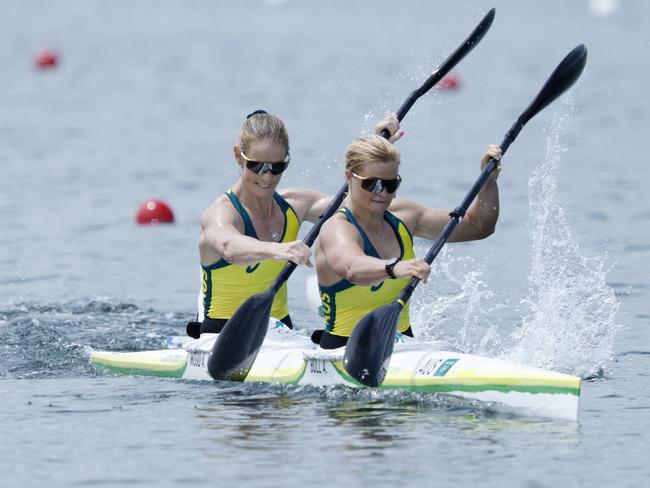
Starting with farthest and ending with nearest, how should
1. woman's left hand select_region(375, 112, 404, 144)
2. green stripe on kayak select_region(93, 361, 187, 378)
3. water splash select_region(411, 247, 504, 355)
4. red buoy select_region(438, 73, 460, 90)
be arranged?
red buoy select_region(438, 73, 460, 90)
water splash select_region(411, 247, 504, 355)
green stripe on kayak select_region(93, 361, 187, 378)
woman's left hand select_region(375, 112, 404, 144)

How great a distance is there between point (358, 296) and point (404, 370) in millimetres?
561

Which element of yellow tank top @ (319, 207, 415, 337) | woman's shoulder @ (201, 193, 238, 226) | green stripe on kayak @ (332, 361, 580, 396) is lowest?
green stripe on kayak @ (332, 361, 580, 396)

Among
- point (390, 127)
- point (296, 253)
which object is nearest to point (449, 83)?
point (390, 127)

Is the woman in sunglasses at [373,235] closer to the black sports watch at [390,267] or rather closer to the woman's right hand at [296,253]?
the black sports watch at [390,267]

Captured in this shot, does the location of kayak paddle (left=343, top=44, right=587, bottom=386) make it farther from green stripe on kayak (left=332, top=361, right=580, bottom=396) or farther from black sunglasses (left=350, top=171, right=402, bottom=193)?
black sunglasses (left=350, top=171, right=402, bottom=193)

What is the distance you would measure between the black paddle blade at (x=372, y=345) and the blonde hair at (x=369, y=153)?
89 centimetres

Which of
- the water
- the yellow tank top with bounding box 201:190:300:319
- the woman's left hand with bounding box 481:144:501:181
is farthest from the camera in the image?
the yellow tank top with bounding box 201:190:300:319

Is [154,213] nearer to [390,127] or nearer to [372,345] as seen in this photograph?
[390,127]

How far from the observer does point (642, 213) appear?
18.2 metres

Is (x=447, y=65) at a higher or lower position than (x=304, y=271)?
higher

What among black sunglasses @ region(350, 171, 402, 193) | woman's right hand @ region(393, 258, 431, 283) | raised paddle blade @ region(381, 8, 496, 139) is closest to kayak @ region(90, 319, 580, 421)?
woman's right hand @ region(393, 258, 431, 283)

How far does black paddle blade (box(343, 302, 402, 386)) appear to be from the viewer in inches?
329

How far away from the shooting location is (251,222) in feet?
30.4

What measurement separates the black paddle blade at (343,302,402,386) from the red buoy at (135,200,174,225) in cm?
940
